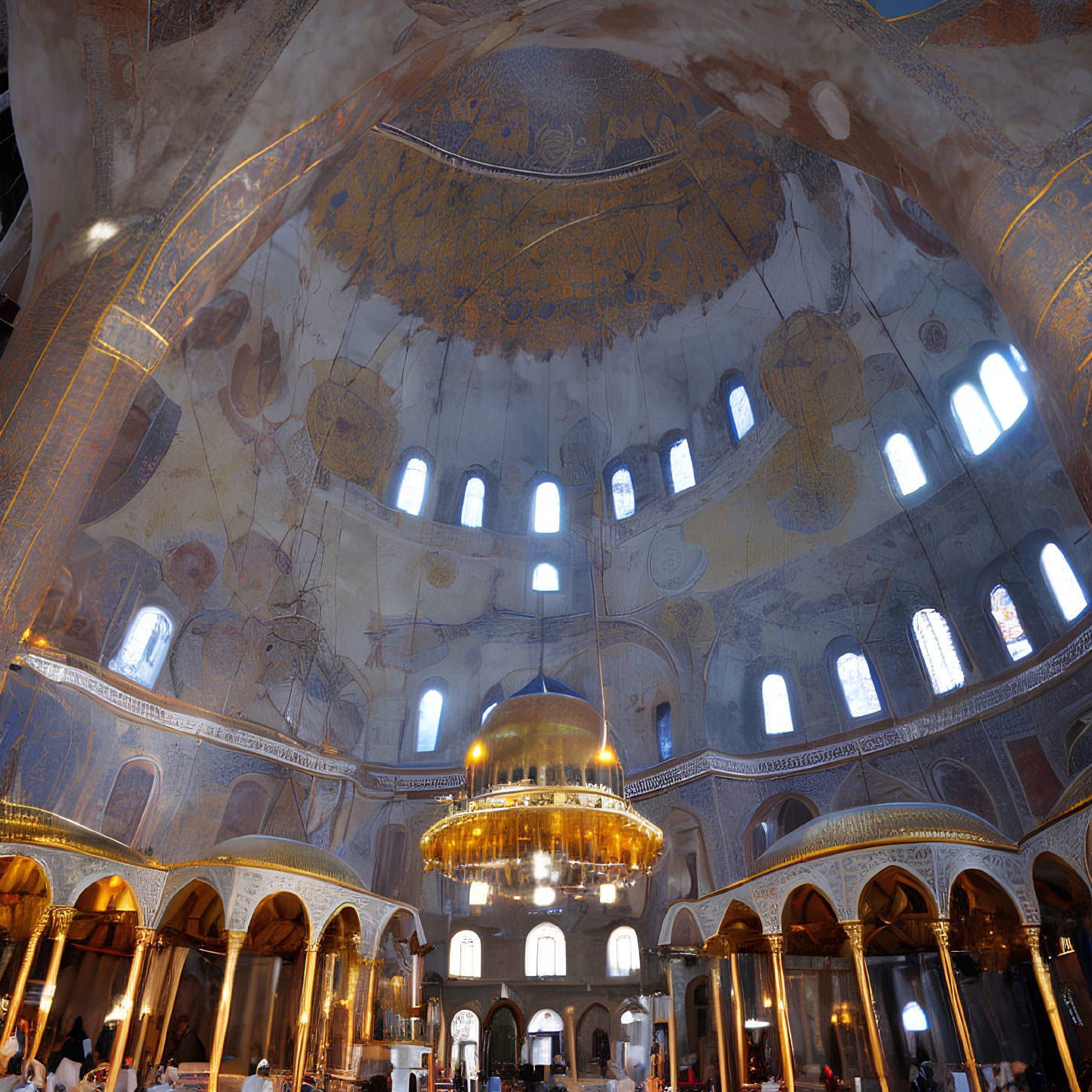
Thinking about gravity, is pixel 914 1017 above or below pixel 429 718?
below

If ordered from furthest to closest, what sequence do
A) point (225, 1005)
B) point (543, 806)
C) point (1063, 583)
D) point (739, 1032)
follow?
point (1063, 583), point (739, 1032), point (225, 1005), point (543, 806)

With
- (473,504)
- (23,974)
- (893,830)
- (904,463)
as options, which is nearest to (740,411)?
(904,463)

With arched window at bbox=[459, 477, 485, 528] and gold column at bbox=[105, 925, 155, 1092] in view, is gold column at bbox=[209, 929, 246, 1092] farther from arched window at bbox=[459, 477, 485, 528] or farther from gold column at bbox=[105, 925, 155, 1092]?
arched window at bbox=[459, 477, 485, 528]

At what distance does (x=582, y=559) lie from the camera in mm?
17578

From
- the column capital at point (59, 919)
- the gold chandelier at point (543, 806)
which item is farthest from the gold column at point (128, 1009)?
the gold chandelier at point (543, 806)

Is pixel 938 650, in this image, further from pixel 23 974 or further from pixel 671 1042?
pixel 23 974

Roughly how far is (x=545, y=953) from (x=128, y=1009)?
970 centimetres

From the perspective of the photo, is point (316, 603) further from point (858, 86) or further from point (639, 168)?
point (858, 86)

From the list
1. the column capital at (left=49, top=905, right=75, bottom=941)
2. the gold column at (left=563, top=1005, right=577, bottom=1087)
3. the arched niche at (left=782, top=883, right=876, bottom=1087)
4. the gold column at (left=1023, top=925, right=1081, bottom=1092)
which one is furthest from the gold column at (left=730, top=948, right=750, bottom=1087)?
the column capital at (left=49, top=905, right=75, bottom=941)

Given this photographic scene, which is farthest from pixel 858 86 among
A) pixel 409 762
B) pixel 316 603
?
pixel 409 762

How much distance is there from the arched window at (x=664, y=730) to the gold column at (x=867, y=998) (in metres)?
7.51

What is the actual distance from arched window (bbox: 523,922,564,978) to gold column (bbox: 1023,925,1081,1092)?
10605 mm

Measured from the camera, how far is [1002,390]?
1244 cm

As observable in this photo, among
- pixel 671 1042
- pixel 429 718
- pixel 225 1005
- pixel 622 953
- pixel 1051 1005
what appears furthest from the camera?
pixel 429 718
